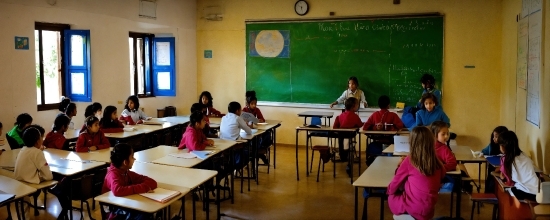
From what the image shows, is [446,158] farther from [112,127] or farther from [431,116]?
[112,127]

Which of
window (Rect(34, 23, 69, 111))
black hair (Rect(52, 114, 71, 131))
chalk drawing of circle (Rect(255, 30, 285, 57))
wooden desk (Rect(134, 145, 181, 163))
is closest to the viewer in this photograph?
wooden desk (Rect(134, 145, 181, 163))

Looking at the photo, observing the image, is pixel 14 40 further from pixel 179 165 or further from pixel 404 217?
pixel 404 217

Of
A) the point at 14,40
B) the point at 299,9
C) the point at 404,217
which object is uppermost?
the point at 299,9

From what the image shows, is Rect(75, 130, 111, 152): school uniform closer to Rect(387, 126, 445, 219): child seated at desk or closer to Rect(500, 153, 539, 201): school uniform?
Rect(387, 126, 445, 219): child seated at desk

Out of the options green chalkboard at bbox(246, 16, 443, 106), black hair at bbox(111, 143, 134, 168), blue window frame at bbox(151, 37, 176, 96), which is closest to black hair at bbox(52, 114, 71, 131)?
black hair at bbox(111, 143, 134, 168)

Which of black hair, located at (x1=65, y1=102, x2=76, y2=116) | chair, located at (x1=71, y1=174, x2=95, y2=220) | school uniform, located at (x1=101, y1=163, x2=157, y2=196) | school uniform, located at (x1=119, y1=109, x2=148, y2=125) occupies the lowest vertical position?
chair, located at (x1=71, y1=174, x2=95, y2=220)

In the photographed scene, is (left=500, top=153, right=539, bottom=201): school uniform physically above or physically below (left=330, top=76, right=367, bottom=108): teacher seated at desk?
below

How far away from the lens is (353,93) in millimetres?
8422

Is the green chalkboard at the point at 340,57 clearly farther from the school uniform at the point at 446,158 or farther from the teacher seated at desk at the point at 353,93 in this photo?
the school uniform at the point at 446,158

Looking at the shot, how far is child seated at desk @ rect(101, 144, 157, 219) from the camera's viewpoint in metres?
3.46

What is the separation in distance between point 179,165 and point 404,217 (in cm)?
207

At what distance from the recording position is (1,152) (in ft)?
16.6

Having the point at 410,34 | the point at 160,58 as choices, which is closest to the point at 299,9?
the point at 410,34

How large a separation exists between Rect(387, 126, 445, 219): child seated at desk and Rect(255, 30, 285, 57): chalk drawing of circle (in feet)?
20.1
